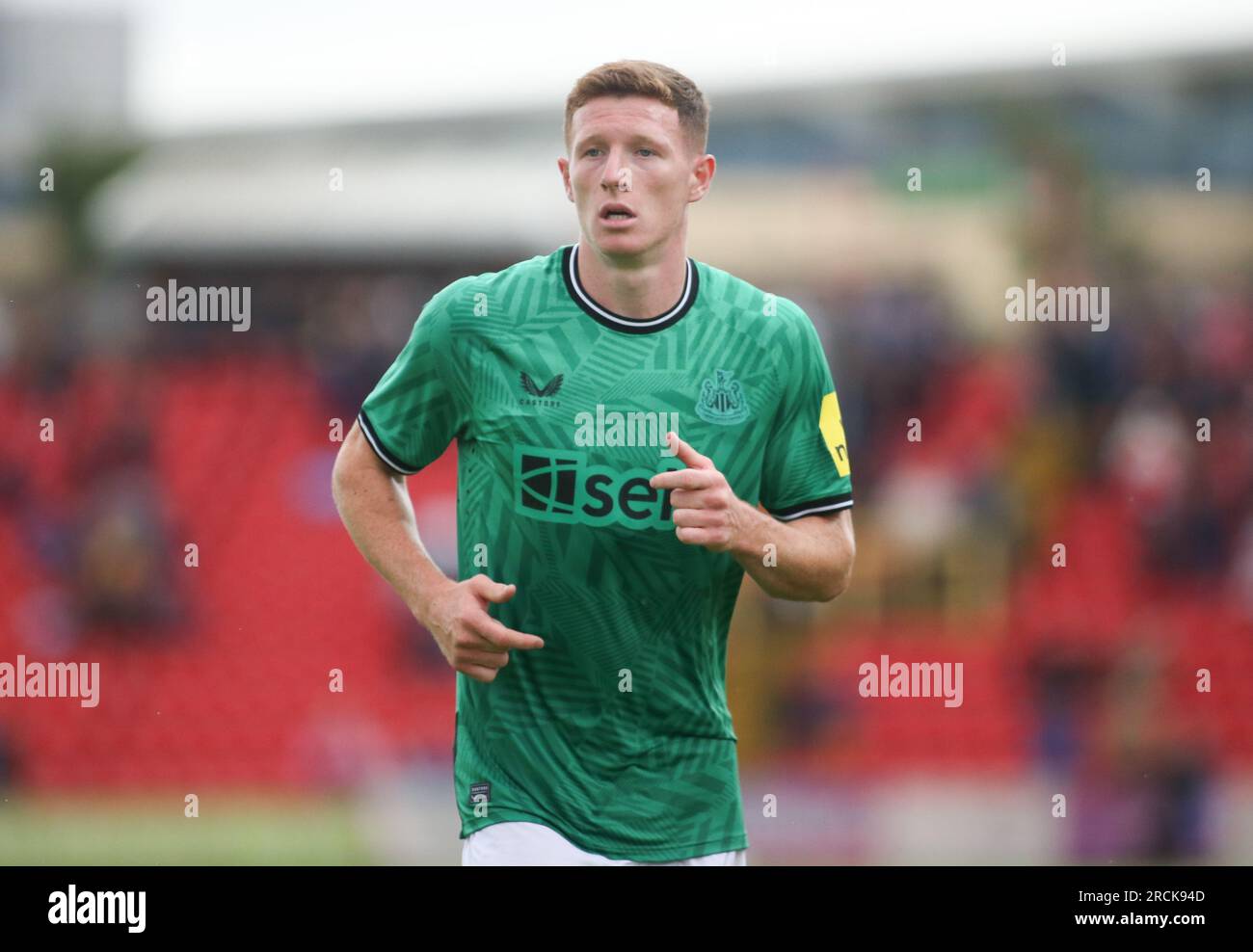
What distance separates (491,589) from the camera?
10.6 ft

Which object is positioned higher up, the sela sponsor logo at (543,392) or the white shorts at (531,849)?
the sela sponsor logo at (543,392)

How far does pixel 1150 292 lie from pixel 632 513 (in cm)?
1150

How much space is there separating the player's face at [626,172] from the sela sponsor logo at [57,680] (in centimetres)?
946

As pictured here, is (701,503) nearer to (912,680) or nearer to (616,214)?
(616,214)

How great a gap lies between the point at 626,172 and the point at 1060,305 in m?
10.8

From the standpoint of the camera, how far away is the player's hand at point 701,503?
10.4 feet

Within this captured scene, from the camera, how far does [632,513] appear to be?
3502 mm

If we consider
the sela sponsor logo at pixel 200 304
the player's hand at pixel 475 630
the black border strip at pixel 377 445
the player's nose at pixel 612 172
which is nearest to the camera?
the player's hand at pixel 475 630

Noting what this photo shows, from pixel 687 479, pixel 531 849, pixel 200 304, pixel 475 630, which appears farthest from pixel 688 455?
pixel 200 304

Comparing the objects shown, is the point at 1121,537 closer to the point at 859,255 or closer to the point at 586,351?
the point at 859,255

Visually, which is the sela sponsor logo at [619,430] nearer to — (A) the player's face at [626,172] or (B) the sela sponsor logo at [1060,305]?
(A) the player's face at [626,172]

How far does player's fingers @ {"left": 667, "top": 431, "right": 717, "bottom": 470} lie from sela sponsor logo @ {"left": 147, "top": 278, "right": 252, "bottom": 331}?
11364 millimetres

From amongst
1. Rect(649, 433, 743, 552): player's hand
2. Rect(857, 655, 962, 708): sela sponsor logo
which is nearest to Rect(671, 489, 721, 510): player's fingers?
Rect(649, 433, 743, 552): player's hand

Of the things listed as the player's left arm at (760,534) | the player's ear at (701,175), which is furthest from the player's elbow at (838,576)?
the player's ear at (701,175)
